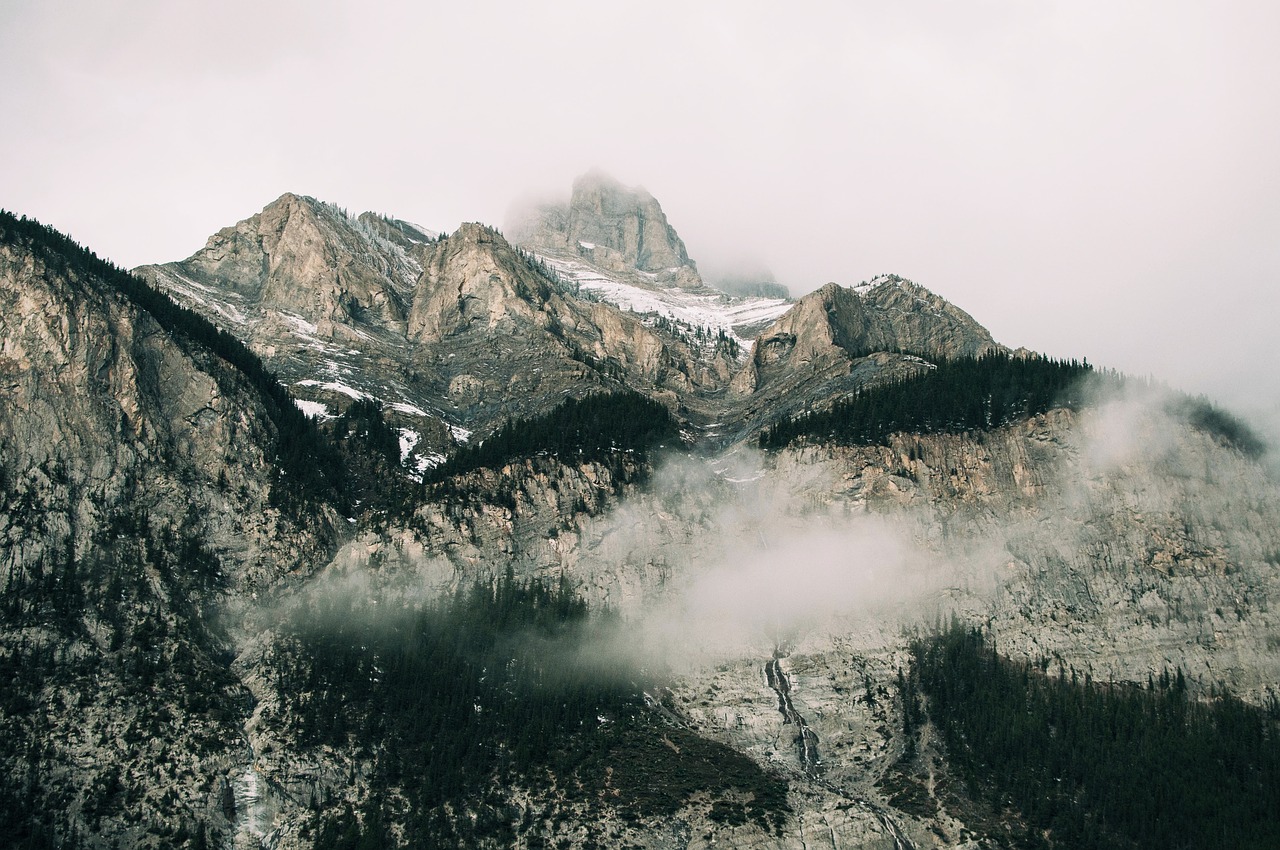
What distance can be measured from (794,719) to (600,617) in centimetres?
3151

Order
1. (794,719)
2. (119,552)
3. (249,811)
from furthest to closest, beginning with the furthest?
(794,719) → (119,552) → (249,811)

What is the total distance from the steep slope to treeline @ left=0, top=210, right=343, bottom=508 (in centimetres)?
73

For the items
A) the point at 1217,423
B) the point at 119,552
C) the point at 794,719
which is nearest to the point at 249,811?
the point at 119,552

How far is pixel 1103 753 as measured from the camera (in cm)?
14500

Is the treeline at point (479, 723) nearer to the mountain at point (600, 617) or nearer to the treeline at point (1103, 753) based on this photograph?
the mountain at point (600, 617)

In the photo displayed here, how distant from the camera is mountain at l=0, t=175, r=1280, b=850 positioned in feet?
452

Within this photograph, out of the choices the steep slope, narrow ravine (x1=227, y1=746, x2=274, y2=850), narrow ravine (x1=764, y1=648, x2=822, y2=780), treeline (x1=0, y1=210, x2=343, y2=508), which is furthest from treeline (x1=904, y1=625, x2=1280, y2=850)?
treeline (x1=0, y1=210, x2=343, y2=508)

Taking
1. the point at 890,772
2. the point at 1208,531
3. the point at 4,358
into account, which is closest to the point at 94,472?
the point at 4,358

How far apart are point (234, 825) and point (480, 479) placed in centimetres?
6840

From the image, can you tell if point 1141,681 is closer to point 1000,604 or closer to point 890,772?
point 1000,604

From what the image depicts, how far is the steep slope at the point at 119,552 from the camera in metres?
131

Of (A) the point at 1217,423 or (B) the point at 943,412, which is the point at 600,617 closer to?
(B) the point at 943,412

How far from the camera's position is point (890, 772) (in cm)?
14912

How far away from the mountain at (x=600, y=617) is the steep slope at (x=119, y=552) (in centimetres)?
45
